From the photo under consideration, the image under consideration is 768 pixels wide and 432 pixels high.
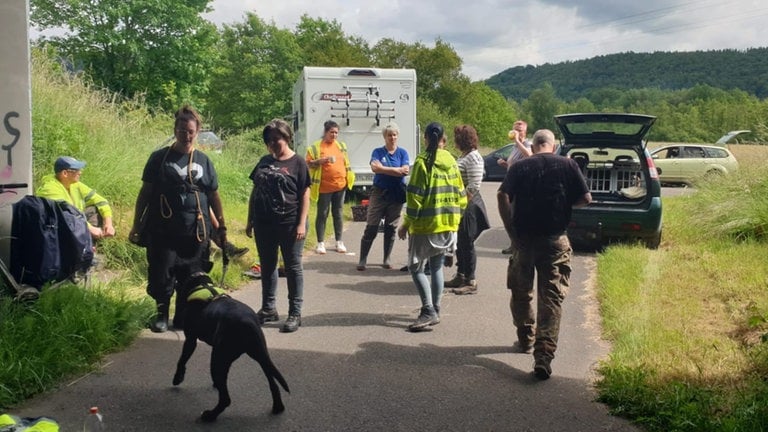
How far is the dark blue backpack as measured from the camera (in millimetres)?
5688

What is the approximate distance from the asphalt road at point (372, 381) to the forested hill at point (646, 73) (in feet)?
238

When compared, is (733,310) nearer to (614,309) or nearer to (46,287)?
(614,309)

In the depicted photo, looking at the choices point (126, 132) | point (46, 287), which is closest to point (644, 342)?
point (46, 287)

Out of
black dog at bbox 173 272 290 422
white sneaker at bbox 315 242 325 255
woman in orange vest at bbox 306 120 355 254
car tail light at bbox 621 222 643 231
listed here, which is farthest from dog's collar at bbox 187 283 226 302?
car tail light at bbox 621 222 643 231

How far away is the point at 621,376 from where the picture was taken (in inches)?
187

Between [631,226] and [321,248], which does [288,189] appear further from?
[631,226]

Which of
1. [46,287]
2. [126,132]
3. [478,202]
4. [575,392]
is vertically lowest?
[575,392]

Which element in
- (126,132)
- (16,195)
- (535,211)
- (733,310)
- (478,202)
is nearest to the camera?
(535,211)

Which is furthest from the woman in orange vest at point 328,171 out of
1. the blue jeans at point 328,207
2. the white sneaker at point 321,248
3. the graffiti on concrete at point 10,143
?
the graffiti on concrete at point 10,143

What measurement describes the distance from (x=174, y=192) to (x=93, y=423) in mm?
2237

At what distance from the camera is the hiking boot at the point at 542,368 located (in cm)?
500

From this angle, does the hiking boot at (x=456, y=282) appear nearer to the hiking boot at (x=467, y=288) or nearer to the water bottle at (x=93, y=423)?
the hiking boot at (x=467, y=288)

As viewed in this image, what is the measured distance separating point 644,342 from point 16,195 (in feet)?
17.6

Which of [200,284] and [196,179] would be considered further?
[196,179]
